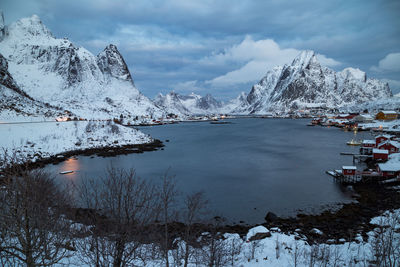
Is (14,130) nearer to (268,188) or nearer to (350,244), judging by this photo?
(268,188)

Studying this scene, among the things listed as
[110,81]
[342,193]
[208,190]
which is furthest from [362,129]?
[110,81]

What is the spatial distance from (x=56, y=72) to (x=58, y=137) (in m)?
130

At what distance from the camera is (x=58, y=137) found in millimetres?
47312

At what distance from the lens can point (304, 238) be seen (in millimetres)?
14922

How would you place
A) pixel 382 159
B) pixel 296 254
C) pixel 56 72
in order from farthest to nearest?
pixel 56 72, pixel 382 159, pixel 296 254

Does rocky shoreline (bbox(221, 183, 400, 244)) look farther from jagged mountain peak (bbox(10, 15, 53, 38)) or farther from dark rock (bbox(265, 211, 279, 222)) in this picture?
jagged mountain peak (bbox(10, 15, 53, 38))

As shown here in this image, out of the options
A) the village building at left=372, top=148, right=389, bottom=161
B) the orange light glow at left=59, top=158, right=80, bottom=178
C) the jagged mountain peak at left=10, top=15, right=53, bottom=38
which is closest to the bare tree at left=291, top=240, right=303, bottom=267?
the orange light glow at left=59, top=158, right=80, bottom=178

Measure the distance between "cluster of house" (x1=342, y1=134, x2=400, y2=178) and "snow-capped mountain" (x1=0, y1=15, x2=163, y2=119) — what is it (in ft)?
388

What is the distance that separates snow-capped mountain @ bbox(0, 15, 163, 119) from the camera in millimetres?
134000

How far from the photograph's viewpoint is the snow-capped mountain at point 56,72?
134000 mm

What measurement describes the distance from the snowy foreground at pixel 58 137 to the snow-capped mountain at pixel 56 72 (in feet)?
239

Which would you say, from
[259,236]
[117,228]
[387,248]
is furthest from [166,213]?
[387,248]

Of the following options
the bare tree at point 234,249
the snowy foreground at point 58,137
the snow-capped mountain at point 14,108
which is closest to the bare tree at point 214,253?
the bare tree at point 234,249

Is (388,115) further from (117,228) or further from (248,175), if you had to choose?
(117,228)
